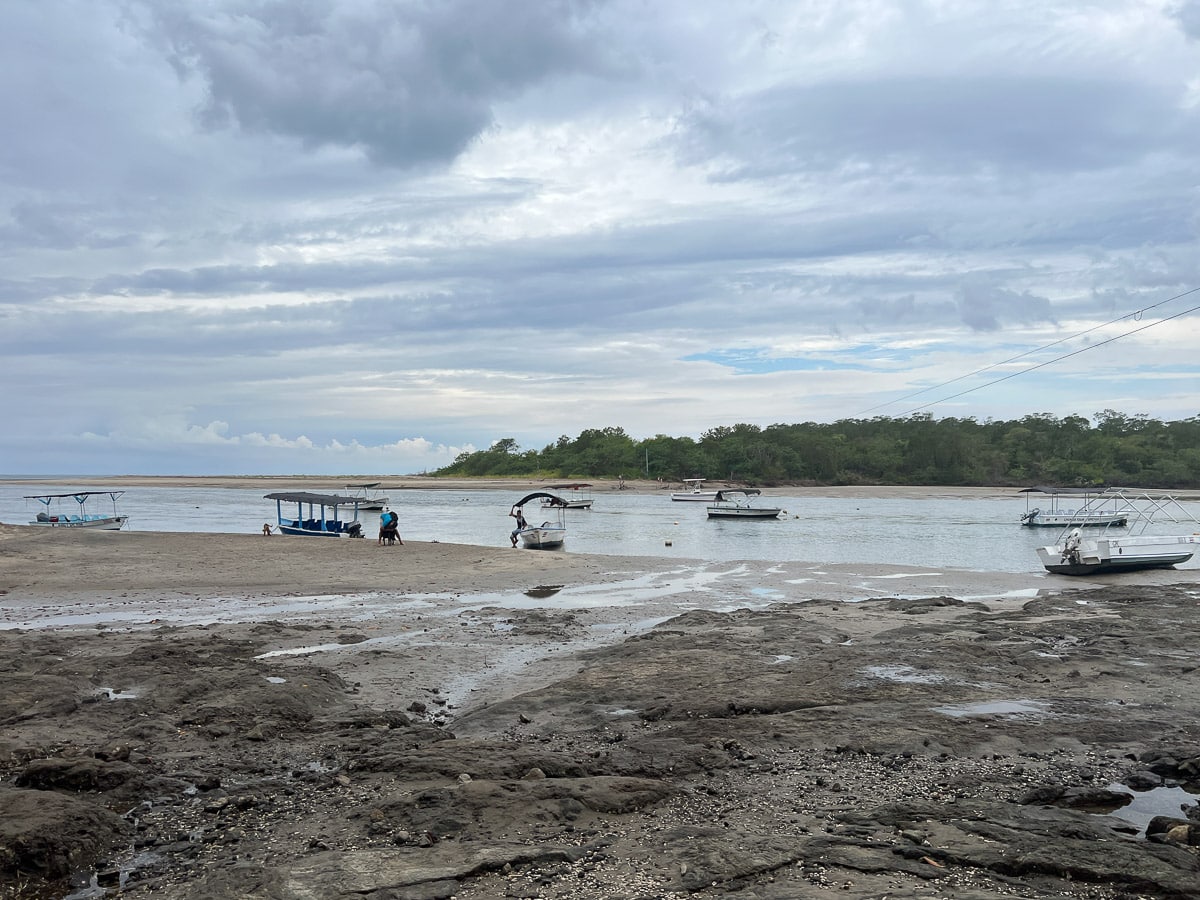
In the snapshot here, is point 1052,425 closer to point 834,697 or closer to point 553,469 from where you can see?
point 553,469

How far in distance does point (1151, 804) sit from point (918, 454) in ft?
421

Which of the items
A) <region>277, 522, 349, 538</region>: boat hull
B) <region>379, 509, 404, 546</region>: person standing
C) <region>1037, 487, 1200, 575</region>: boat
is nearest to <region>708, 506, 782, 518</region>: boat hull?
<region>277, 522, 349, 538</region>: boat hull

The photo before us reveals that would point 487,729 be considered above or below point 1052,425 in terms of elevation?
below

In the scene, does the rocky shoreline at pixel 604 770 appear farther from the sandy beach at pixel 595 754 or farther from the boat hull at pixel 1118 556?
the boat hull at pixel 1118 556

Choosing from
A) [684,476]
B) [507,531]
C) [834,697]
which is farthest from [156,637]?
[684,476]

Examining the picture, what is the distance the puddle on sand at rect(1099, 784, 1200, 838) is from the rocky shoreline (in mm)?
32

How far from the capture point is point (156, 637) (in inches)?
591

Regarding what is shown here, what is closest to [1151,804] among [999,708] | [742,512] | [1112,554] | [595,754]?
[999,708]

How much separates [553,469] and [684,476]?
2734 cm

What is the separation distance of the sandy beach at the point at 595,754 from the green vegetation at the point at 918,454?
368 feet

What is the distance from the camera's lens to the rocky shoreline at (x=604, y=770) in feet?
19.4

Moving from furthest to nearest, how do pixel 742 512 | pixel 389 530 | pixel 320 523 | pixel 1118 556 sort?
pixel 742 512 → pixel 320 523 → pixel 389 530 → pixel 1118 556

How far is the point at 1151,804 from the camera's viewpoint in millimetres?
7527

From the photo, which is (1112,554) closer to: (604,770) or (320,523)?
(604,770)
